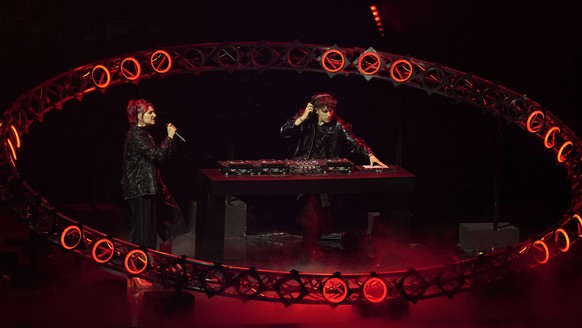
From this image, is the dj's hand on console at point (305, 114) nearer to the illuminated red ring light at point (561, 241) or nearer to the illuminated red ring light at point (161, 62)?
the illuminated red ring light at point (161, 62)

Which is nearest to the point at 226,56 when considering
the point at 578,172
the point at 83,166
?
the point at 83,166

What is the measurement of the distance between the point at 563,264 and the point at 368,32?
3.61 metres

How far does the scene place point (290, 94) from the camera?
14.6 m

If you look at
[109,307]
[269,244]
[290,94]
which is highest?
[290,94]

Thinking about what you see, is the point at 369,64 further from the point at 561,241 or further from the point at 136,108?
the point at 561,241

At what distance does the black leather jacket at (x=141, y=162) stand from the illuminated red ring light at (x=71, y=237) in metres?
1.10

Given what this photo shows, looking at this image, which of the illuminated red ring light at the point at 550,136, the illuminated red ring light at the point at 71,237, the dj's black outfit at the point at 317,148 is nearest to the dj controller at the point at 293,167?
the dj's black outfit at the point at 317,148

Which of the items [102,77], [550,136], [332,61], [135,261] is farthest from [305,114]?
[135,261]

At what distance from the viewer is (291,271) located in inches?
432

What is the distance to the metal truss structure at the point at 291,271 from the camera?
11062 millimetres

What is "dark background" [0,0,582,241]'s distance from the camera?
13.7 meters

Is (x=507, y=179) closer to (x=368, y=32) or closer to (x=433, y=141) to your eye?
(x=433, y=141)

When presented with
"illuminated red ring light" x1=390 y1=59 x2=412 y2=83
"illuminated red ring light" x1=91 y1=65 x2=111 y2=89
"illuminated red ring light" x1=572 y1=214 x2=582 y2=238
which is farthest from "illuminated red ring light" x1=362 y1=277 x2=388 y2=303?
"illuminated red ring light" x1=91 y1=65 x2=111 y2=89

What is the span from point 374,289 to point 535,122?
3.02 m
